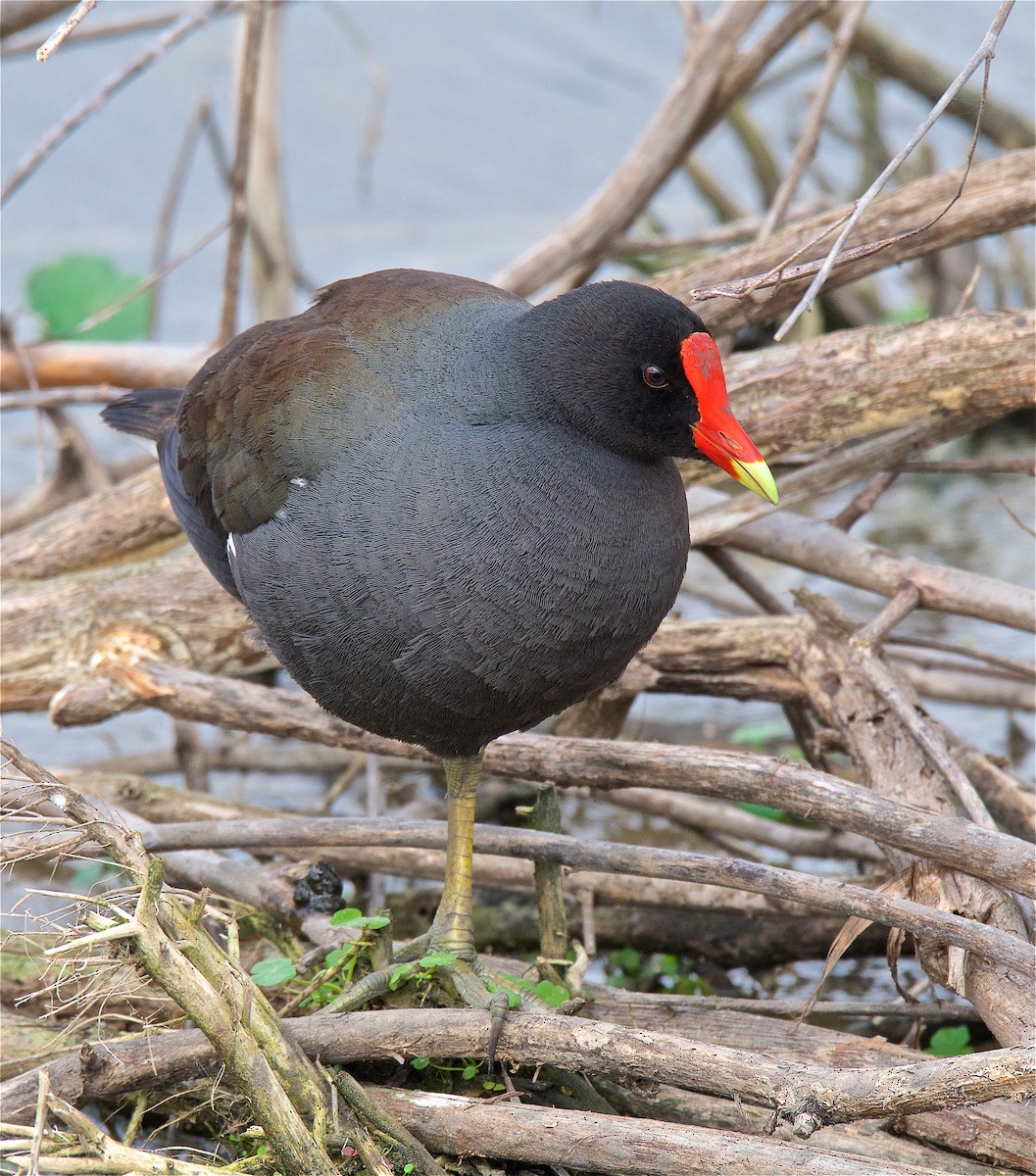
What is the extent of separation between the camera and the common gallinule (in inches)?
84.3

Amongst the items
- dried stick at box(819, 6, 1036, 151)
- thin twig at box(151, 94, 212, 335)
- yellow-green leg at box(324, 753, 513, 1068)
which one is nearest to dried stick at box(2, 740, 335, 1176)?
yellow-green leg at box(324, 753, 513, 1068)

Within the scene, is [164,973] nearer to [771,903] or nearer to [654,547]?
[654,547]

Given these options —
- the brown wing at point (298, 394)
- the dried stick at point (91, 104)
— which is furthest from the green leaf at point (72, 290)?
the brown wing at point (298, 394)

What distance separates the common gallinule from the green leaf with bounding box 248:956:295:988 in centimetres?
15

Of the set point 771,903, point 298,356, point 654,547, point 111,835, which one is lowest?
point 771,903

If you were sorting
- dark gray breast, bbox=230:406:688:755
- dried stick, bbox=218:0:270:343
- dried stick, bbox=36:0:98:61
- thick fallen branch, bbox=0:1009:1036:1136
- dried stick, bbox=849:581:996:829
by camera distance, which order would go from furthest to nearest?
dried stick, bbox=218:0:270:343 → dried stick, bbox=849:581:996:829 → dark gray breast, bbox=230:406:688:755 → thick fallen branch, bbox=0:1009:1036:1136 → dried stick, bbox=36:0:98:61

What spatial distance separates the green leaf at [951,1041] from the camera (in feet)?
8.52

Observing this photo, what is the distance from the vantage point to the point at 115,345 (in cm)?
447

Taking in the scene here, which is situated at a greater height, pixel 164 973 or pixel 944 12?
pixel 944 12

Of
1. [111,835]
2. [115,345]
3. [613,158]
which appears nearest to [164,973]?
[111,835]

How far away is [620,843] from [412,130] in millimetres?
6000

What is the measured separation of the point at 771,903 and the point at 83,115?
8.55 ft

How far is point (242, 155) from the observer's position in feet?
13.6

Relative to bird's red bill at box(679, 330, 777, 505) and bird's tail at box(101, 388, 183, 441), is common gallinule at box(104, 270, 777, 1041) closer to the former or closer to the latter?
bird's red bill at box(679, 330, 777, 505)
